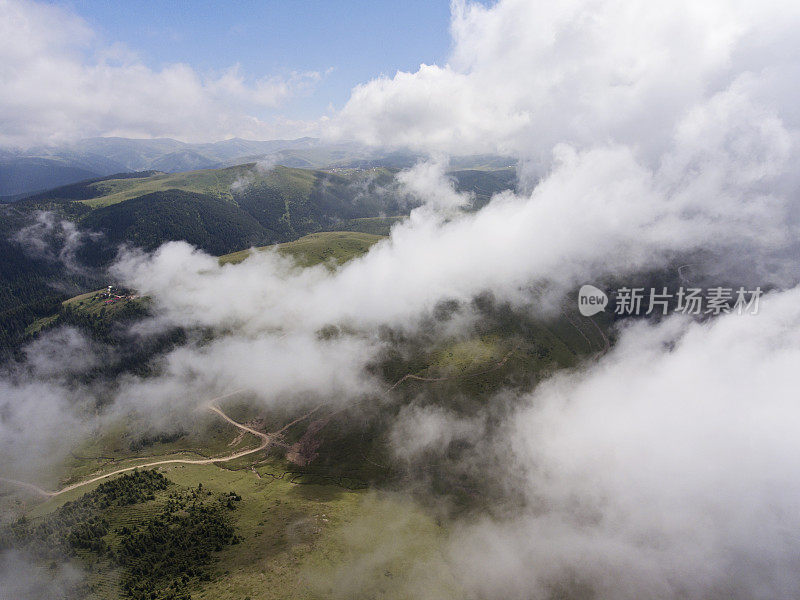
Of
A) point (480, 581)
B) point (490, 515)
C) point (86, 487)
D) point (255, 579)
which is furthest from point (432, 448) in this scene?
point (86, 487)

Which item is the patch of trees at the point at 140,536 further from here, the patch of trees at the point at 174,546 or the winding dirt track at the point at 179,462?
the winding dirt track at the point at 179,462

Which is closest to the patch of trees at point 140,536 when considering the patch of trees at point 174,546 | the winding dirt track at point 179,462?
the patch of trees at point 174,546

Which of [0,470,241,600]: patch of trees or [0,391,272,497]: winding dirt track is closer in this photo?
[0,470,241,600]: patch of trees

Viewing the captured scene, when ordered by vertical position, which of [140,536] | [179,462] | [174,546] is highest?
[140,536]

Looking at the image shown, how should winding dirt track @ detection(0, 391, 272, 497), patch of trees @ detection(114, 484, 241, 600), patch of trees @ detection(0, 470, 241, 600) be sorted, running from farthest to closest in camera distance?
winding dirt track @ detection(0, 391, 272, 497) → patch of trees @ detection(0, 470, 241, 600) → patch of trees @ detection(114, 484, 241, 600)

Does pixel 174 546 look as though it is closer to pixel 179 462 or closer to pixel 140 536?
pixel 140 536

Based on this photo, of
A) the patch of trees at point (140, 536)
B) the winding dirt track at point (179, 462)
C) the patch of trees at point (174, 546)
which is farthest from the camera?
the winding dirt track at point (179, 462)

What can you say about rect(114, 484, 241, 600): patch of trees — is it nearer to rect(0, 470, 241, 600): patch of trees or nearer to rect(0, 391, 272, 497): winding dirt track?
rect(0, 470, 241, 600): patch of trees

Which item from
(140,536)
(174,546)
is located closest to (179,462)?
(140,536)

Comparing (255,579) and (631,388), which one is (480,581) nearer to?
(255,579)

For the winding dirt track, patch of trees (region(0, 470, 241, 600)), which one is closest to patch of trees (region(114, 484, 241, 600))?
patch of trees (region(0, 470, 241, 600))

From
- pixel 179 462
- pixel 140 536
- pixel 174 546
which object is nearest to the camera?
pixel 174 546
